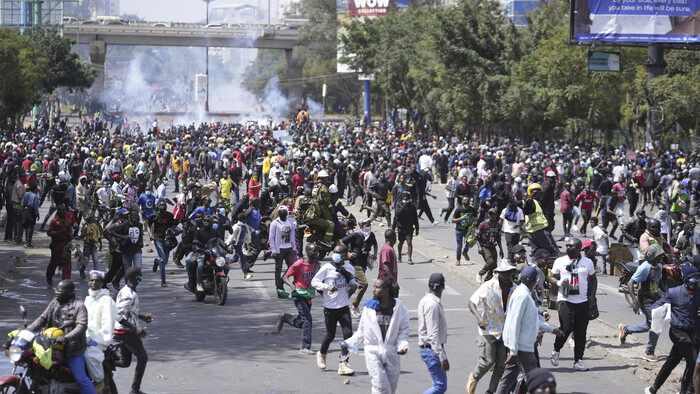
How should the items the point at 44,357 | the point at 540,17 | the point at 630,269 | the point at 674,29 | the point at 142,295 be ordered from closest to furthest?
the point at 44,357, the point at 630,269, the point at 142,295, the point at 674,29, the point at 540,17

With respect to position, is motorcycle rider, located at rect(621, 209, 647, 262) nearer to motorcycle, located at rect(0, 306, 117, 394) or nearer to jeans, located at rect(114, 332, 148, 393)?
jeans, located at rect(114, 332, 148, 393)

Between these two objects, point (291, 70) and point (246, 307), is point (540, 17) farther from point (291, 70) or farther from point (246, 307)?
point (291, 70)

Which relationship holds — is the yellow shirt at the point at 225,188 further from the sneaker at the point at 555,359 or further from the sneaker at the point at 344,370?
the sneaker at the point at 555,359

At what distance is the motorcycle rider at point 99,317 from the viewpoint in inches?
353

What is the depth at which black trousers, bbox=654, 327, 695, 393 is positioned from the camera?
10.1 metres

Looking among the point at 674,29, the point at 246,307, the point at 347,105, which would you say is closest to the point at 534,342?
the point at 246,307

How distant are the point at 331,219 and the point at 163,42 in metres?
86.9

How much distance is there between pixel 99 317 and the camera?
9.05m

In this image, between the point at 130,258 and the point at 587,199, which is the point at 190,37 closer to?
the point at 587,199

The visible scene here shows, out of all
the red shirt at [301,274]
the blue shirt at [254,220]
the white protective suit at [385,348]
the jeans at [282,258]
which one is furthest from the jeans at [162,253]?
the white protective suit at [385,348]

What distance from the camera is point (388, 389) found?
885cm

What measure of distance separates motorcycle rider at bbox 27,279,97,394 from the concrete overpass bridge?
91.5 m

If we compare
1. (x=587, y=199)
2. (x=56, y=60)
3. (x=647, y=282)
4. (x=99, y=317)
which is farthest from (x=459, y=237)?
(x=56, y=60)

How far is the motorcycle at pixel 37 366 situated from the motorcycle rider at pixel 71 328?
0.06 metres
